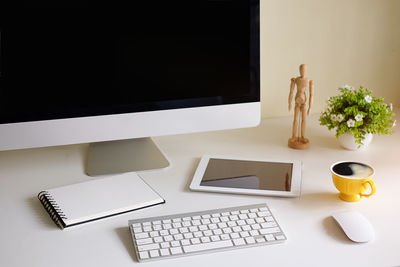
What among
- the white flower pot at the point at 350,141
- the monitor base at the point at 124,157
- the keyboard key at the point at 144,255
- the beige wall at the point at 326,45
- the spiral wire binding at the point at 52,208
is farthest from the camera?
the beige wall at the point at 326,45

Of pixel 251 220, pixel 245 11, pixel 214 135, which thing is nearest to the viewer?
pixel 251 220

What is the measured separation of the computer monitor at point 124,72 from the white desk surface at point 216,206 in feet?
0.36

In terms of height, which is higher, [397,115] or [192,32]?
[192,32]

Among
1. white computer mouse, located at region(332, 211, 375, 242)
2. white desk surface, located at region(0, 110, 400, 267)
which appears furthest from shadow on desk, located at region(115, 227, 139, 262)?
white computer mouse, located at region(332, 211, 375, 242)

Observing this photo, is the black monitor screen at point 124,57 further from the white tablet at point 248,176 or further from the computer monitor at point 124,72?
the white tablet at point 248,176

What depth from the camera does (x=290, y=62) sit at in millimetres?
1615

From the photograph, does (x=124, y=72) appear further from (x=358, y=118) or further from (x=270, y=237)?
(x=358, y=118)

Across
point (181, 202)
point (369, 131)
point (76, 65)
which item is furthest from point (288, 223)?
A: point (76, 65)

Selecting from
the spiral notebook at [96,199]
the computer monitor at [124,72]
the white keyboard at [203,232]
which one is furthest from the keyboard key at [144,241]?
the computer monitor at [124,72]

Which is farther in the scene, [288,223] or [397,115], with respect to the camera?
[397,115]

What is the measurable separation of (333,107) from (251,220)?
529mm

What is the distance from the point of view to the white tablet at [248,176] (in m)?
1.12

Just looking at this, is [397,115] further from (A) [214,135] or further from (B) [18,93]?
(B) [18,93]

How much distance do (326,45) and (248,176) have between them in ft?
2.14
